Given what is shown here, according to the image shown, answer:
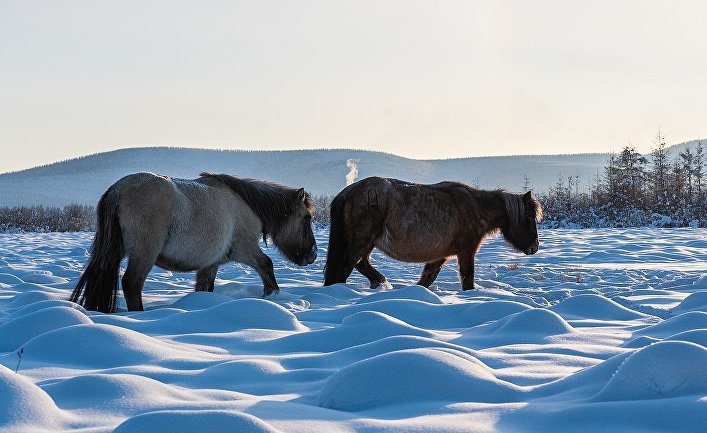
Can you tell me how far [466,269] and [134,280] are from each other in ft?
11.7

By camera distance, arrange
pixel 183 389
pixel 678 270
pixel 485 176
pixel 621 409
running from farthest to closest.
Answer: pixel 485 176, pixel 678 270, pixel 183 389, pixel 621 409

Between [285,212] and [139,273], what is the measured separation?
197 cm

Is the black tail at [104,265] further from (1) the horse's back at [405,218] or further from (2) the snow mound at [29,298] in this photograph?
(1) the horse's back at [405,218]

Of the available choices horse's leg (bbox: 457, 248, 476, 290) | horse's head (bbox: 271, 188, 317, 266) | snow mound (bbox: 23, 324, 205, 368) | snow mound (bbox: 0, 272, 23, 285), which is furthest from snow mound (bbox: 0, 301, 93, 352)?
horse's leg (bbox: 457, 248, 476, 290)

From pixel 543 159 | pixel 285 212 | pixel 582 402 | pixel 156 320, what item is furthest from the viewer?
pixel 543 159

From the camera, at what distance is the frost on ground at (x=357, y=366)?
2.34m

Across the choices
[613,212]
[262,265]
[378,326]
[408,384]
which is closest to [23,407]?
[408,384]

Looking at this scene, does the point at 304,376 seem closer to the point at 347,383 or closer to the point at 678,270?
the point at 347,383

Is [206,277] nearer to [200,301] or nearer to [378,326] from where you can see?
[200,301]

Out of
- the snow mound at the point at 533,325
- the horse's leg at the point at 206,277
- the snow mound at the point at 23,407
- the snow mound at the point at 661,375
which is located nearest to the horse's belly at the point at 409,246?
the horse's leg at the point at 206,277

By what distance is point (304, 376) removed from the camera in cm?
329

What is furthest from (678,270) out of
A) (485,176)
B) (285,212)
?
(485,176)

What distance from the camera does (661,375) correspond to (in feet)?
8.63

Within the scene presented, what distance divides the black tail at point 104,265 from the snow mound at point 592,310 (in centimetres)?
335
